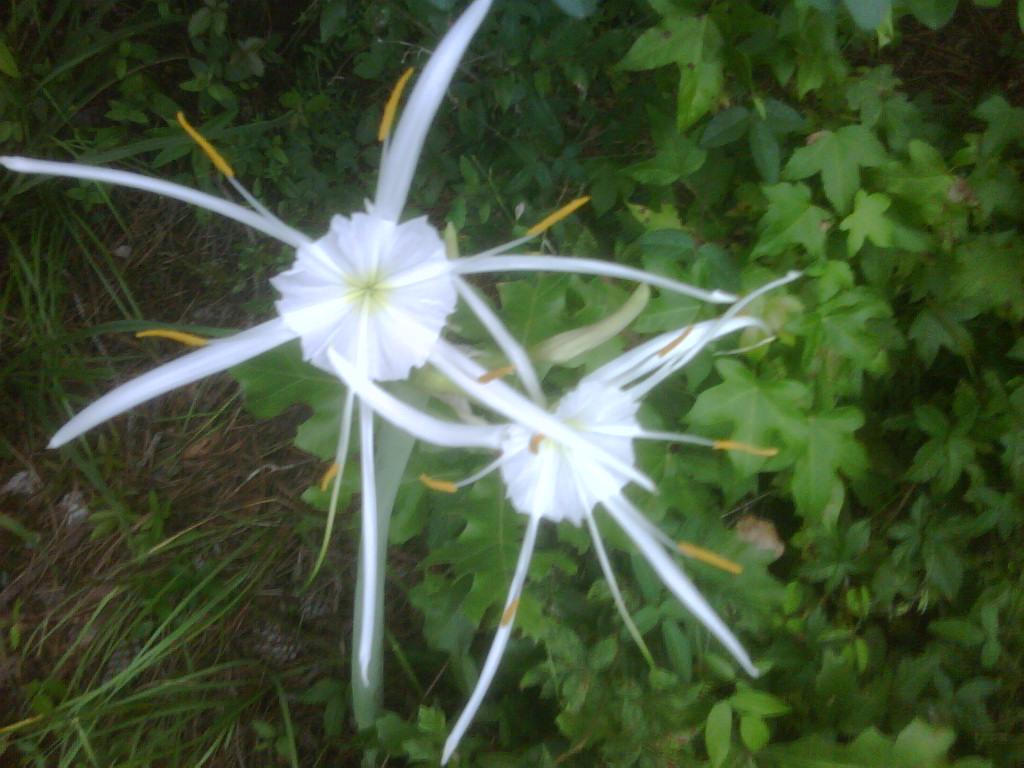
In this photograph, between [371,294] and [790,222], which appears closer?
[371,294]

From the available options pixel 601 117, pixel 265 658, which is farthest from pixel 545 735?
pixel 601 117

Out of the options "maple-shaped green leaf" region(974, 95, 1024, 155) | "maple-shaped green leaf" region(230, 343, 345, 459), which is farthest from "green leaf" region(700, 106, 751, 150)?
"maple-shaped green leaf" region(230, 343, 345, 459)

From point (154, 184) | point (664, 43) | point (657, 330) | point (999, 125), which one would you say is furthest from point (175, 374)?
point (999, 125)

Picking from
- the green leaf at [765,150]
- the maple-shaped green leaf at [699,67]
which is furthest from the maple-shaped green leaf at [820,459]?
the maple-shaped green leaf at [699,67]

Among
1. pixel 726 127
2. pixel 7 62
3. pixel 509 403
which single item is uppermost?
pixel 7 62

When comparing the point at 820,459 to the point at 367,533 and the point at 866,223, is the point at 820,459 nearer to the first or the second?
the point at 866,223

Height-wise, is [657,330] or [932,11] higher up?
[932,11]

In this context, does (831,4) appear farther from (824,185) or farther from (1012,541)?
(1012,541)
